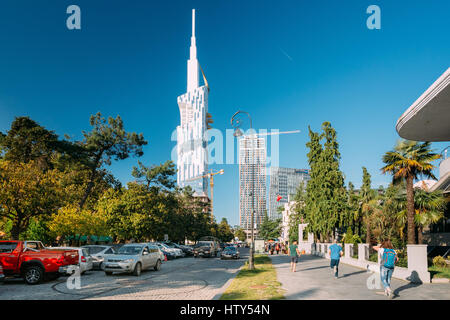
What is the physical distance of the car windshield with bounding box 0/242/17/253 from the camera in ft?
45.2

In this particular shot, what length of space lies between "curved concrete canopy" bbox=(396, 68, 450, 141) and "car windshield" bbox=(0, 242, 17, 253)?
54.0ft

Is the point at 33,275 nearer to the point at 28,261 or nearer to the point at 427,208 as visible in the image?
the point at 28,261

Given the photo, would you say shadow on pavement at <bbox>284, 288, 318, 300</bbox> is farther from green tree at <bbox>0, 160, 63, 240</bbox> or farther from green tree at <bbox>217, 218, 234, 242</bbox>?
green tree at <bbox>217, 218, 234, 242</bbox>

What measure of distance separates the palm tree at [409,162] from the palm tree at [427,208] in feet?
7.16

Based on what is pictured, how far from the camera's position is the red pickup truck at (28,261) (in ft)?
44.3

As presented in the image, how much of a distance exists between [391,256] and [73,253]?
12.8 m

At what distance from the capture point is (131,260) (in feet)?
56.0

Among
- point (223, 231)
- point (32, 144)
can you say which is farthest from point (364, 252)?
point (223, 231)

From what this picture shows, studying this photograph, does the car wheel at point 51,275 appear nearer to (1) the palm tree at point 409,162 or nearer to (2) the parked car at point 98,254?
(2) the parked car at point 98,254

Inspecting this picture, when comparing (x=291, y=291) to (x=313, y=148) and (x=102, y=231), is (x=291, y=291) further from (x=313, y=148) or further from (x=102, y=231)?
(x=313, y=148)

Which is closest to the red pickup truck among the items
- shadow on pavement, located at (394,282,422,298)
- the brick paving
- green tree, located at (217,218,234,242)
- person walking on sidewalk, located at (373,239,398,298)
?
the brick paving

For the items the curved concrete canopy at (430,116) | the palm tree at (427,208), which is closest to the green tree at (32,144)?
the palm tree at (427,208)

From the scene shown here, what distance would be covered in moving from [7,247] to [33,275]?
155cm
